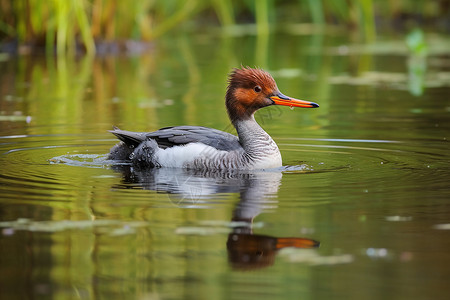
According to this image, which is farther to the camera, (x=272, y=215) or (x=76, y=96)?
(x=76, y=96)

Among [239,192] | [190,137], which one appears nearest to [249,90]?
[190,137]

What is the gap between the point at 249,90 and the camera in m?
7.75

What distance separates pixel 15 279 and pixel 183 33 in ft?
72.1

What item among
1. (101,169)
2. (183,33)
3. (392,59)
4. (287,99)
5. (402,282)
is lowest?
(402,282)

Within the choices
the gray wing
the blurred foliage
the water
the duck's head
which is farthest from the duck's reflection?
the blurred foliage

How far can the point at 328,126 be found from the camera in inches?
386

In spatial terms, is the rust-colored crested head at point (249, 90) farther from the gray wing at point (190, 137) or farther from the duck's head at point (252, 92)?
the gray wing at point (190, 137)

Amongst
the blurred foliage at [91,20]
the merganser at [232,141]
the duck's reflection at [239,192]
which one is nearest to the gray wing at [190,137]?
the merganser at [232,141]

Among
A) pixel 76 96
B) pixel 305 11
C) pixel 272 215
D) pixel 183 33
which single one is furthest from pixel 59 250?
pixel 305 11

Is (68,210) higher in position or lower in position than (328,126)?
lower

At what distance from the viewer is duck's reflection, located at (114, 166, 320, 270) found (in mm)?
4734

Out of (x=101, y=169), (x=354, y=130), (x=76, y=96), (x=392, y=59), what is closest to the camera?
(x=101, y=169)

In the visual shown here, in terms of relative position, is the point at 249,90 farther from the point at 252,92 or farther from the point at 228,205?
the point at 228,205

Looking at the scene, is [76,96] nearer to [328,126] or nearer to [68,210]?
[328,126]
